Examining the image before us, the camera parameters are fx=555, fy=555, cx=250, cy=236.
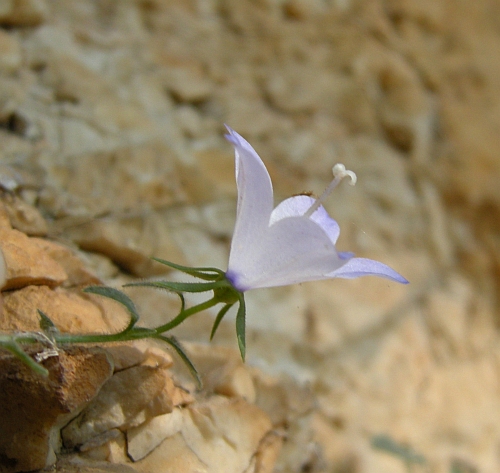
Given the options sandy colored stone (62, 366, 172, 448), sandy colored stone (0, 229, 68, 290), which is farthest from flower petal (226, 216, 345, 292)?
sandy colored stone (0, 229, 68, 290)

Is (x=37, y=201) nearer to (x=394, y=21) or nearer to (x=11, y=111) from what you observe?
(x=11, y=111)

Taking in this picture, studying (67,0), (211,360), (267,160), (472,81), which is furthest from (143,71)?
(472,81)

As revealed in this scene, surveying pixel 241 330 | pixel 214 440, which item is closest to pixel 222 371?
pixel 214 440

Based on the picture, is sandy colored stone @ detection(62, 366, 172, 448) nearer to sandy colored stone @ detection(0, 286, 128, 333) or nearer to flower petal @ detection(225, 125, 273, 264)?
sandy colored stone @ detection(0, 286, 128, 333)

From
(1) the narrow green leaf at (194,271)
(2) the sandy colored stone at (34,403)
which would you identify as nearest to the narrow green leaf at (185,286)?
(1) the narrow green leaf at (194,271)

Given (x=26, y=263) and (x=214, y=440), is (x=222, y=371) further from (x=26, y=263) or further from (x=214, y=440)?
(x=26, y=263)

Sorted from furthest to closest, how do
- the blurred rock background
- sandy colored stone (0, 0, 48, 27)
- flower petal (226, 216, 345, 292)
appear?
sandy colored stone (0, 0, 48, 27) < the blurred rock background < flower petal (226, 216, 345, 292)

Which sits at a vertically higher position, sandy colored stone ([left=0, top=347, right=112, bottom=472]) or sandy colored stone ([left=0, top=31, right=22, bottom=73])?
sandy colored stone ([left=0, top=31, right=22, bottom=73])
